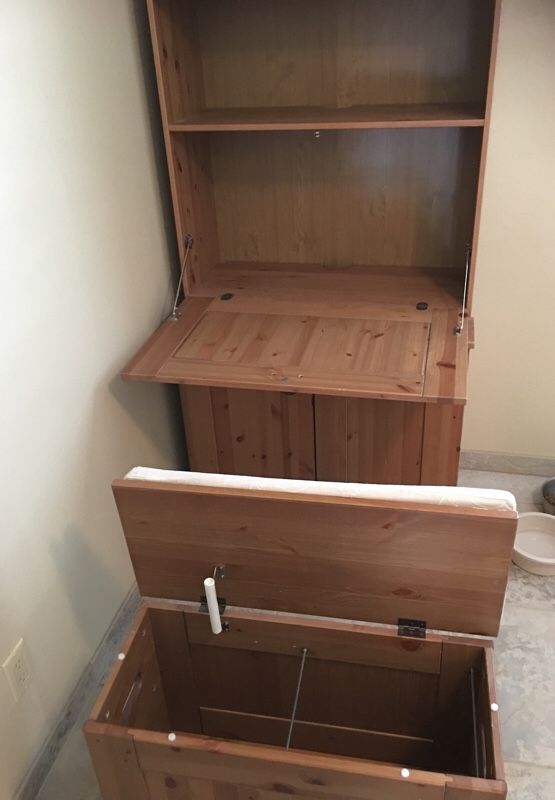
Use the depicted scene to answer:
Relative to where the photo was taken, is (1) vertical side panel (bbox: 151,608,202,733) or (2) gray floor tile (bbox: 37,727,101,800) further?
(2) gray floor tile (bbox: 37,727,101,800)

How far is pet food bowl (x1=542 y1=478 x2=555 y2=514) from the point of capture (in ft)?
7.22

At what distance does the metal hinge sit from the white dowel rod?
0.33 m

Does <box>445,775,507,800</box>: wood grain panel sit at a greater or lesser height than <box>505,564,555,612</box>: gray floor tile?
greater

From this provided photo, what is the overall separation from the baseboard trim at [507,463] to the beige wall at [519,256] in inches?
0.8

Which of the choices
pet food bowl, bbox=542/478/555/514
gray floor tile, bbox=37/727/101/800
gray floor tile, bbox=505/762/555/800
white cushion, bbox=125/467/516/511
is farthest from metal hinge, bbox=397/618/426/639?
pet food bowl, bbox=542/478/555/514

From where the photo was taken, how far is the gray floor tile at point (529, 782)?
4.74ft

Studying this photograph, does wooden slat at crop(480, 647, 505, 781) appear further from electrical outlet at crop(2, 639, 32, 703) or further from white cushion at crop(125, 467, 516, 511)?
electrical outlet at crop(2, 639, 32, 703)

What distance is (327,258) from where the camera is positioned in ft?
7.15

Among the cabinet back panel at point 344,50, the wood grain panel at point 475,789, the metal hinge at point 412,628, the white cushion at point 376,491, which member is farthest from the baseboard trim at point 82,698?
the cabinet back panel at point 344,50

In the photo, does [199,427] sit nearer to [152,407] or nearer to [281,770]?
[152,407]

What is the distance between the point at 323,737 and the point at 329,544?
492mm

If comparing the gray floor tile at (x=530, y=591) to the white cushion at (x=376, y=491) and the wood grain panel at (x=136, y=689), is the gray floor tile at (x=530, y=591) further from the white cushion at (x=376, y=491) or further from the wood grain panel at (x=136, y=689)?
the wood grain panel at (x=136, y=689)

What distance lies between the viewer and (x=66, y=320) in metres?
1.52

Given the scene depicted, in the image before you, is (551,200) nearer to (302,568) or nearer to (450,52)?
(450,52)
